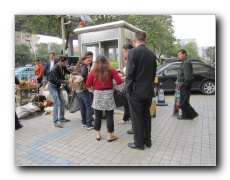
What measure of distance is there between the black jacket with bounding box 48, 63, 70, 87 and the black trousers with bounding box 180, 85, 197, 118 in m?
2.82

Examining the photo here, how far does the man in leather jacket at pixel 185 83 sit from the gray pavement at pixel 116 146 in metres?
0.20

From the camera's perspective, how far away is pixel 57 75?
4551 millimetres

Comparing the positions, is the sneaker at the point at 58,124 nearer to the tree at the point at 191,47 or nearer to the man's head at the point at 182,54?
the man's head at the point at 182,54

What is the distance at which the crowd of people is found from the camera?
3223 millimetres

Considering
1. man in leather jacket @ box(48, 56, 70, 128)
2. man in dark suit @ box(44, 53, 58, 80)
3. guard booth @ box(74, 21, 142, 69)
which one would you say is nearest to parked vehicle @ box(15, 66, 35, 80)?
man in dark suit @ box(44, 53, 58, 80)

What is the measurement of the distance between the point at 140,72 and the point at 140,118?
2.46ft

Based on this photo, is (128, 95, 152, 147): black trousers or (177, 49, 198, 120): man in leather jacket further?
(177, 49, 198, 120): man in leather jacket

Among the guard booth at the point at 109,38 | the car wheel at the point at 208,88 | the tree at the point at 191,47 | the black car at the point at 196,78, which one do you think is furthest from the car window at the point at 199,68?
the guard booth at the point at 109,38

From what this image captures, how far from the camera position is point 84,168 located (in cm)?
296

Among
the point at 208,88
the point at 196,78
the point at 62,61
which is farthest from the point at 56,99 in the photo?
the point at 208,88

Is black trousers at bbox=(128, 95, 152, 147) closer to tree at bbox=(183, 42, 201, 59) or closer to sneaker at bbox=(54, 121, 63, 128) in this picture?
tree at bbox=(183, 42, 201, 59)
